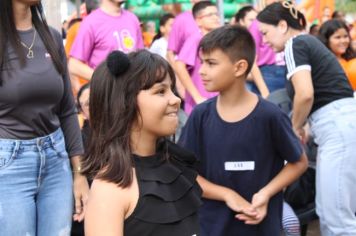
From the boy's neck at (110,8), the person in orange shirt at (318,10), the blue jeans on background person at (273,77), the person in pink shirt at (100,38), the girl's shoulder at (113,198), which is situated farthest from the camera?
the person in orange shirt at (318,10)

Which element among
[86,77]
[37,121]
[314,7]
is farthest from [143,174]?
[314,7]

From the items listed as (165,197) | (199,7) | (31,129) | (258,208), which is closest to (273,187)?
(258,208)

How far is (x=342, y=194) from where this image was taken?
3562mm

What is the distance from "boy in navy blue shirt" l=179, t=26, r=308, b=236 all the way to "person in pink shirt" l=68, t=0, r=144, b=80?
154 cm

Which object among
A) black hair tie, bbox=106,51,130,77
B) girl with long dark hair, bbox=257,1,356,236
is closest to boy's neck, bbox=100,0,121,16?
girl with long dark hair, bbox=257,1,356,236

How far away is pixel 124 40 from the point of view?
14.8 ft

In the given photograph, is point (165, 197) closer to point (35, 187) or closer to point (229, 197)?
point (35, 187)

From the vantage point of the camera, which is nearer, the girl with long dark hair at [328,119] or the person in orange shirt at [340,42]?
the girl with long dark hair at [328,119]

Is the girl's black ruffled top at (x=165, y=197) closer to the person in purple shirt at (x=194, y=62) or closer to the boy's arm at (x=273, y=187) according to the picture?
the boy's arm at (x=273, y=187)

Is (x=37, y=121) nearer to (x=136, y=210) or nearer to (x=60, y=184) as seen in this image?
(x=60, y=184)

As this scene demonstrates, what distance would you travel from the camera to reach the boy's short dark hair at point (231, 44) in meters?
3.04

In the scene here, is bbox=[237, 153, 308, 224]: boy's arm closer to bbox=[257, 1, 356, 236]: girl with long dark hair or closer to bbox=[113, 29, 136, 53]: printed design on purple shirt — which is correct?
bbox=[257, 1, 356, 236]: girl with long dark hair

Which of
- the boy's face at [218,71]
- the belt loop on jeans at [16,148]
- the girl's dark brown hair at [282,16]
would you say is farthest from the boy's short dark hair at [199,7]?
the belt loop on jeans at [16,148]

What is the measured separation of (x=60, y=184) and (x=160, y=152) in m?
0.66
